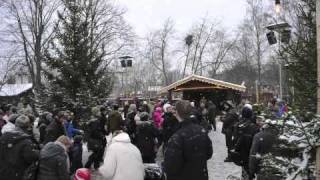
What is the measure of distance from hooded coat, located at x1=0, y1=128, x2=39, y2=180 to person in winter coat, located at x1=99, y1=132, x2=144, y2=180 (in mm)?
2091

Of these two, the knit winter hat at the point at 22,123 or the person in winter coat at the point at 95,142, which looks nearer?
the knit winter hat at the point at 22,123

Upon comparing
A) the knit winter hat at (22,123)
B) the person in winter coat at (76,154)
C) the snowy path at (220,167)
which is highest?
the knit winter hat at (22,123)

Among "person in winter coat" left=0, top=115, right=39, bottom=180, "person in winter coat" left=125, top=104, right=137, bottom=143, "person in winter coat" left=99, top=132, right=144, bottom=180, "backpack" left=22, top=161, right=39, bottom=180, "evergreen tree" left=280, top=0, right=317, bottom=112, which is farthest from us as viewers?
"person in winter coat" left=125, top=104, right=137, bottom=143

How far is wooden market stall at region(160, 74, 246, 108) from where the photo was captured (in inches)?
1330

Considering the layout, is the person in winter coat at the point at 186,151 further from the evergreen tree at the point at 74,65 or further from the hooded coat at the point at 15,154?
the evergreen tree at the point at 74,65

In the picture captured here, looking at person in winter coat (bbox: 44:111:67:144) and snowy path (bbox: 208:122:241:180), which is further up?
person in winter coat (bbox: 44:111:67:144)

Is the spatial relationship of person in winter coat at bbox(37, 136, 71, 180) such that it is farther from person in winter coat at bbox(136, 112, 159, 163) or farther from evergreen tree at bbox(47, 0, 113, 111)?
evergreen tree at bbox(47, 0, 113, 111)

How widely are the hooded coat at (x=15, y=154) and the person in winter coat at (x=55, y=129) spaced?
12.3ft

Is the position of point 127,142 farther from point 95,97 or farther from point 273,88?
point 273,88

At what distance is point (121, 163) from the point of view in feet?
20.0

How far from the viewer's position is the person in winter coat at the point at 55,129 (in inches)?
463

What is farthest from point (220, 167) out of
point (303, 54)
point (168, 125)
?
point (303, 54)

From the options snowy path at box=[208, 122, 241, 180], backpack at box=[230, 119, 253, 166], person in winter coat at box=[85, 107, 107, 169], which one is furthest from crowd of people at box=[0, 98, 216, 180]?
snowy path at box=[208, 122, 241, 180]

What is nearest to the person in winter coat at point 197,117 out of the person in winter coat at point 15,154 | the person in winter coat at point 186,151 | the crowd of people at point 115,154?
the crowd of people at point 115,154
